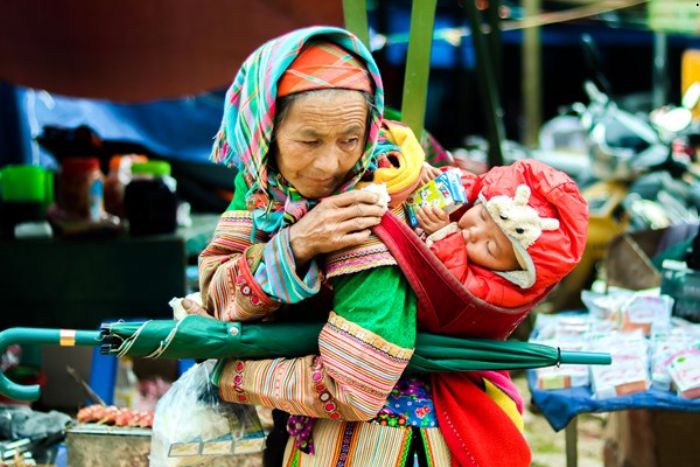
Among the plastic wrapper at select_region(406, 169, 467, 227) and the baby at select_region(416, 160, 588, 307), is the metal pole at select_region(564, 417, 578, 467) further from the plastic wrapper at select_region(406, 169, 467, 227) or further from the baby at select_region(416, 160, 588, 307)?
the plastic wrapper at select_region(406, 169, 467, 227)

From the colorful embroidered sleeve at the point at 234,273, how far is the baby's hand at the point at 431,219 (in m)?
0.38

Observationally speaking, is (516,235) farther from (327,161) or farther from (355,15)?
(355,15)

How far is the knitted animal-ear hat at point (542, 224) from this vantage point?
68.9 inches

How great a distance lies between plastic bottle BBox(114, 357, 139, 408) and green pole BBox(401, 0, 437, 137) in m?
1.72

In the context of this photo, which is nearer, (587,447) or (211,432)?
(211,432)

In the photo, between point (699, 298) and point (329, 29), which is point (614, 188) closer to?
point (699, 298)

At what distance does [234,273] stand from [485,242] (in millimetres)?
583

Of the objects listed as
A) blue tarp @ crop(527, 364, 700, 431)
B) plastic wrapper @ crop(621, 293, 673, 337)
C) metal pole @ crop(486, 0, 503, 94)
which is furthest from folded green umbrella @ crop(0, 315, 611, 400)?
metal pole @ crop(486, 0, 503, 94)

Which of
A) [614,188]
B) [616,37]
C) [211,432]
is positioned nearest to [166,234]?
[211,432]

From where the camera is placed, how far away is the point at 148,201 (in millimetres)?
3926

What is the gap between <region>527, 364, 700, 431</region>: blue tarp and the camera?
8.47 ft

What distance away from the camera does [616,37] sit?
35.9 ft

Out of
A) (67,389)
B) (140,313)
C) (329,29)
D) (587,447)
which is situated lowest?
(587,447)

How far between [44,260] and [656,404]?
2809mm
